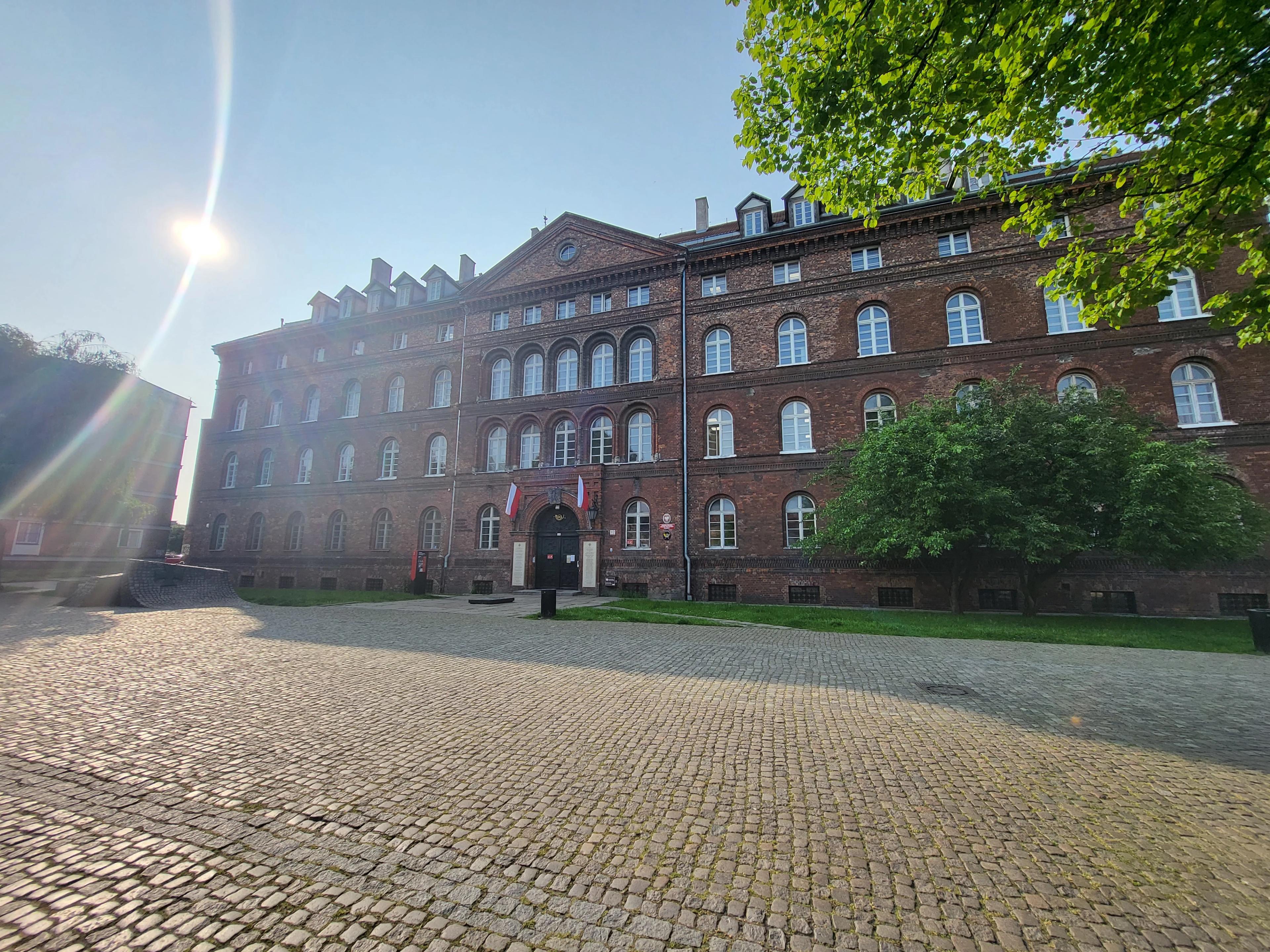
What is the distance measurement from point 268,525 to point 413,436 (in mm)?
11177

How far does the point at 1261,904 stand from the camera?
2.72m

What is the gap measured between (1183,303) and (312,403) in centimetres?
4006

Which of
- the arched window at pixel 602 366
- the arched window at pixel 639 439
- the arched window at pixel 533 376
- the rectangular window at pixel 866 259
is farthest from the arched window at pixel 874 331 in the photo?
the arched window at pixel 533 376

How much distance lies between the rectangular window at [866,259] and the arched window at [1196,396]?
1033 cm

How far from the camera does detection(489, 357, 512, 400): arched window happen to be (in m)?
26.8

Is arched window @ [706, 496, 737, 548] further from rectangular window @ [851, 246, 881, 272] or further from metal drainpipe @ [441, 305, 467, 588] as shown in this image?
metal drainpipe @ [441, 305, 467, 588]

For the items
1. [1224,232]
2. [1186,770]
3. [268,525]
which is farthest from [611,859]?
[268,525]

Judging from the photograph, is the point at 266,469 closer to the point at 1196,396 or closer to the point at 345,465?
the point at 345,465

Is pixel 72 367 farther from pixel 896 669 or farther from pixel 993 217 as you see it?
pixel 993 217

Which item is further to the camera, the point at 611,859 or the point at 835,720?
Result: the point at 835,720

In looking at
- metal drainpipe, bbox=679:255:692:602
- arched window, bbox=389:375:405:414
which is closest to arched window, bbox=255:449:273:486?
arched window, bbox=389:375:405:414

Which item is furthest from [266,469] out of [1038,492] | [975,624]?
[1038,492]

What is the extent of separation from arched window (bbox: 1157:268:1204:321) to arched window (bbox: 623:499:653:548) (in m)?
19.0

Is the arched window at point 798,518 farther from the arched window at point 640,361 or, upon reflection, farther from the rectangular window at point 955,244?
the rectangular window at point 955,244
